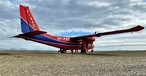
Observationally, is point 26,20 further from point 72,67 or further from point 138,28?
point 72,67

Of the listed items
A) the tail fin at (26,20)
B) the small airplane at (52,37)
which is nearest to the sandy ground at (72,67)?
the small airplane at (52,37)

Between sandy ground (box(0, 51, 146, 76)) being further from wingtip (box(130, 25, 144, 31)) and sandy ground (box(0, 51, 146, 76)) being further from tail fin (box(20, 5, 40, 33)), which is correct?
wingtip (box(130, 25, 144, 31))

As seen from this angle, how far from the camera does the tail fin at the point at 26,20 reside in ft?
129

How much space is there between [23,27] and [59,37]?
1124cm

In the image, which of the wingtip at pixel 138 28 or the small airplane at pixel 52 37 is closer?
the small airplane at pixel 52 37

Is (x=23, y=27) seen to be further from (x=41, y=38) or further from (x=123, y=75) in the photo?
(x=123, y=75)

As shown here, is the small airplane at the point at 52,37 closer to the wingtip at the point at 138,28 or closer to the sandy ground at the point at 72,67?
the wingtip at the point at 138,28

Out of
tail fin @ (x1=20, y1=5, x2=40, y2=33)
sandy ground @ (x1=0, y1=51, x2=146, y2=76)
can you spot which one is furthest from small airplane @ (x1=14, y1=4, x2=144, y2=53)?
sandy ground @ (x1=0, y1=51, x2=146, y2=76)

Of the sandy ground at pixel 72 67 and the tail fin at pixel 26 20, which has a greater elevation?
the tail fin at pixel 26 20

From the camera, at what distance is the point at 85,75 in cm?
1324

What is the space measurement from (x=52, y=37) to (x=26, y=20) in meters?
8.52

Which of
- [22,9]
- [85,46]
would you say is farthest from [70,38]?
[22,9]

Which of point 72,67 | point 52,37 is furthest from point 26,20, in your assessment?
point 72,67

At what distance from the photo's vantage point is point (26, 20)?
40156mm
